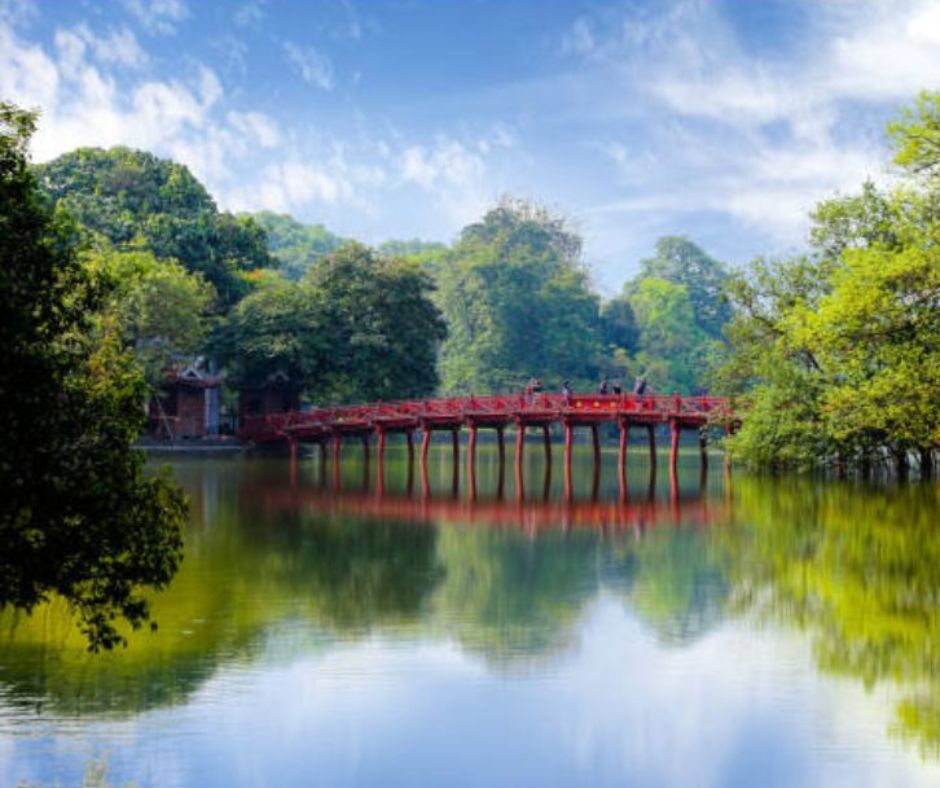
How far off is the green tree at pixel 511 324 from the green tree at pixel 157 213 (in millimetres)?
25897

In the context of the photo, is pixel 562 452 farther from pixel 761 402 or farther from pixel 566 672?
pixel 566 672

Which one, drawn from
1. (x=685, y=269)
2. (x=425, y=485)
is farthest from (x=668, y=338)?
(x=425, y=485)

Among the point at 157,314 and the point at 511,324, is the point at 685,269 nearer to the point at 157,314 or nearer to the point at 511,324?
the point at 511,324

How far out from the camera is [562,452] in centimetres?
7588

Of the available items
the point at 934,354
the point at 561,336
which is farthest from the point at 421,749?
the point at 561,336

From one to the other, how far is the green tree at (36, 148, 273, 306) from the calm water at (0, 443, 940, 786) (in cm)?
3810

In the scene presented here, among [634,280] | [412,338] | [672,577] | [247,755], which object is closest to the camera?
[247,755]

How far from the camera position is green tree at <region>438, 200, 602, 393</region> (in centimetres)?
9988

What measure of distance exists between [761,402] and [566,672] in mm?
29980

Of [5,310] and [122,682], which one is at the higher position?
[5,310]

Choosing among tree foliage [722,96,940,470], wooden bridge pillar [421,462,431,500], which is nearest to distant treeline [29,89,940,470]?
tree foliage [722,96,940,470]

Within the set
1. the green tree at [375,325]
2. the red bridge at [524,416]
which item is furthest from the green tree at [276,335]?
the red bridge at [524,416]

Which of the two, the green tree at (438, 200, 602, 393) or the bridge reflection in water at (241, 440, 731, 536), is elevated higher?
the green tree at (438, 200, 602, 393)

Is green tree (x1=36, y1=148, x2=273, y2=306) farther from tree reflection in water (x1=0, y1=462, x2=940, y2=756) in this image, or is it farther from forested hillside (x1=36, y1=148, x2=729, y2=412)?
tree reflection in water (x1=0, y1=462, x2=940, y2=756)
